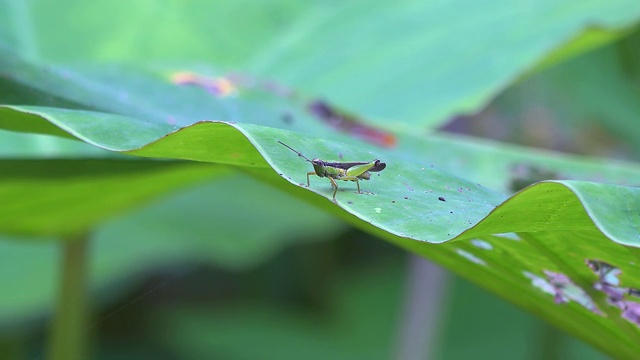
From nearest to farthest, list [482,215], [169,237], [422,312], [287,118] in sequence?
1. [482,215]
2. [287,118]
3. [422,312]
4. [169,237]

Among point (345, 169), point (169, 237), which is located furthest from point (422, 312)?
point (345, 169)

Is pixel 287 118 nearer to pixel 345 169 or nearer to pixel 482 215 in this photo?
pixel 345 169

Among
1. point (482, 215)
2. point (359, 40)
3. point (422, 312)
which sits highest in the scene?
point (359, 40)

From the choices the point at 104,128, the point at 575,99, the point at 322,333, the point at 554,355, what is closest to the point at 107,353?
the point at 322,333

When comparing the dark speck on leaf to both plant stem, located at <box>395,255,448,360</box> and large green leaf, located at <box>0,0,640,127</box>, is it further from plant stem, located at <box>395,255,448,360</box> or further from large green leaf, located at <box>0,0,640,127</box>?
plant stem, located at <box>395,255,448,360</box>

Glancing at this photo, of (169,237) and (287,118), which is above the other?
(287,118)

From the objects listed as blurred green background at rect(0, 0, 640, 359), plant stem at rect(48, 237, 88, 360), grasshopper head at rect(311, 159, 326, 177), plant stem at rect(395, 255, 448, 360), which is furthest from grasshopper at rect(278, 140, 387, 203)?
plant stem at rect(395, 255, 448, 360)
